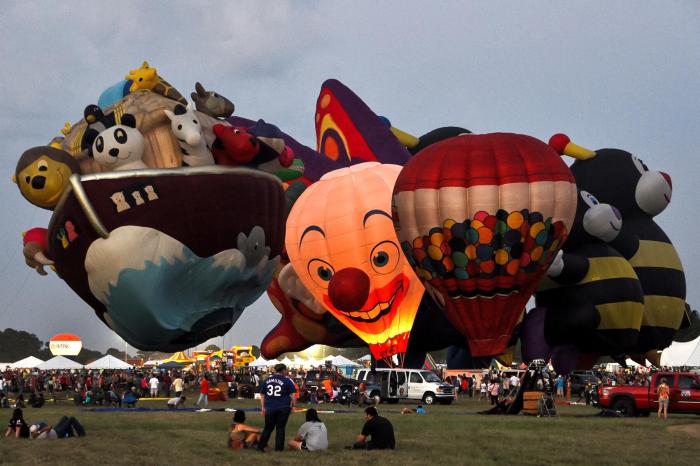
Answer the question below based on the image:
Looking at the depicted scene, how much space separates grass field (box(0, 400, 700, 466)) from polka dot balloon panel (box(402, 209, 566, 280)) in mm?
6599

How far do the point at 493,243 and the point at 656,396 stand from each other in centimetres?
652

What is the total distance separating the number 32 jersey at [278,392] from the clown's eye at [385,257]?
1885 cm

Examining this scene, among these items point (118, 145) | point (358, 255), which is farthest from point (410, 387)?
point (118, 145)

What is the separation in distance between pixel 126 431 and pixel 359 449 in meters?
5.44

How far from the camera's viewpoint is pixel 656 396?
2397cm

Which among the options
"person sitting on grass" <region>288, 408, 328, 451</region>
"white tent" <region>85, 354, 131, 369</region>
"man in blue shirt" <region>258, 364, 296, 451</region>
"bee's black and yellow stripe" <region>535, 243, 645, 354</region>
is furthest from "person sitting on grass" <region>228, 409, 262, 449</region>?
"white tent" <region>85, 354, 131, 369</region>

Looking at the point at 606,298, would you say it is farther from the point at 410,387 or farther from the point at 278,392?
the point at 278,392

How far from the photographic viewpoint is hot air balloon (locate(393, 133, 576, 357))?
91.5 feet

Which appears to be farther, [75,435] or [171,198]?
[171,198]

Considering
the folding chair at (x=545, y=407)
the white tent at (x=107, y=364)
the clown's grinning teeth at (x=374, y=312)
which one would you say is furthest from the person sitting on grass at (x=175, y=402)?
the white tent at (x=107, y=364)

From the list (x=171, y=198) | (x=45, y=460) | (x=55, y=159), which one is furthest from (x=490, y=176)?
(x=45, y=460)

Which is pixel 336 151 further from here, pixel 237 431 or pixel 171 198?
pixel 237 431

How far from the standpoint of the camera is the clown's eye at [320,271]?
3359cm

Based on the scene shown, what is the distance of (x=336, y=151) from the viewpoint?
1567 inches
